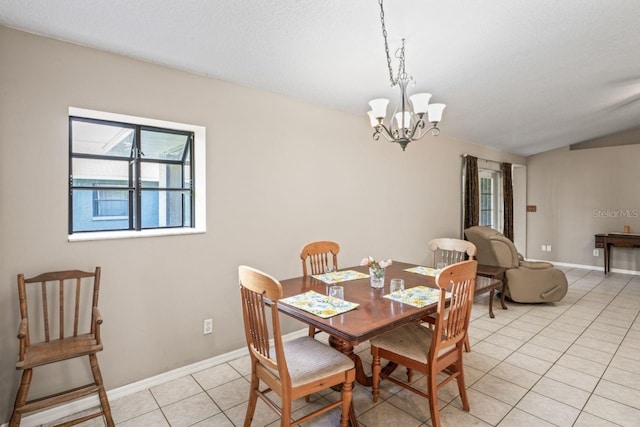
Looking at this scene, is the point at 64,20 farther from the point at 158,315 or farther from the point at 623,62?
the point at 623,62

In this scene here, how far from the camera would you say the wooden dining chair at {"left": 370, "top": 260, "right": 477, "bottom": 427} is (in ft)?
5.97

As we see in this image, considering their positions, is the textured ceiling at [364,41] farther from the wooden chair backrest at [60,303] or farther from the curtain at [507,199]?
the curtain at [507,199]

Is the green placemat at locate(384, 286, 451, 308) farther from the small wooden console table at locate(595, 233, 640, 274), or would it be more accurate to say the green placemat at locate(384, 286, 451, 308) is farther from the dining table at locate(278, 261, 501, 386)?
the small wooden console table at locate(595, 233, 640, 274)

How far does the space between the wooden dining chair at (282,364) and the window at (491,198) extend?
211 inches

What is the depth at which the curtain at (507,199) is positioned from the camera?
638cm

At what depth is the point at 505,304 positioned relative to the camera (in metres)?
4.27

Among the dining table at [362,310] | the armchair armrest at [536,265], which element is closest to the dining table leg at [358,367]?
the dining table at [362,310]

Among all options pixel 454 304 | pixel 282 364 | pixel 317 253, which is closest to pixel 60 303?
pixel 282 364

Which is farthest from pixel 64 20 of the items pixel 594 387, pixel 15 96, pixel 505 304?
pixel 505 304

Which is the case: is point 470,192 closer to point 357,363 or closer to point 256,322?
point 357,363

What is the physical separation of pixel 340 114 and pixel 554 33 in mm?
1853

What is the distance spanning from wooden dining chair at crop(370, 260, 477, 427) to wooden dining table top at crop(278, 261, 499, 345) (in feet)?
0.45

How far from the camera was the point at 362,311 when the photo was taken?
184cm

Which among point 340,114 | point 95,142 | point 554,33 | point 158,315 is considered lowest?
point 158,315
